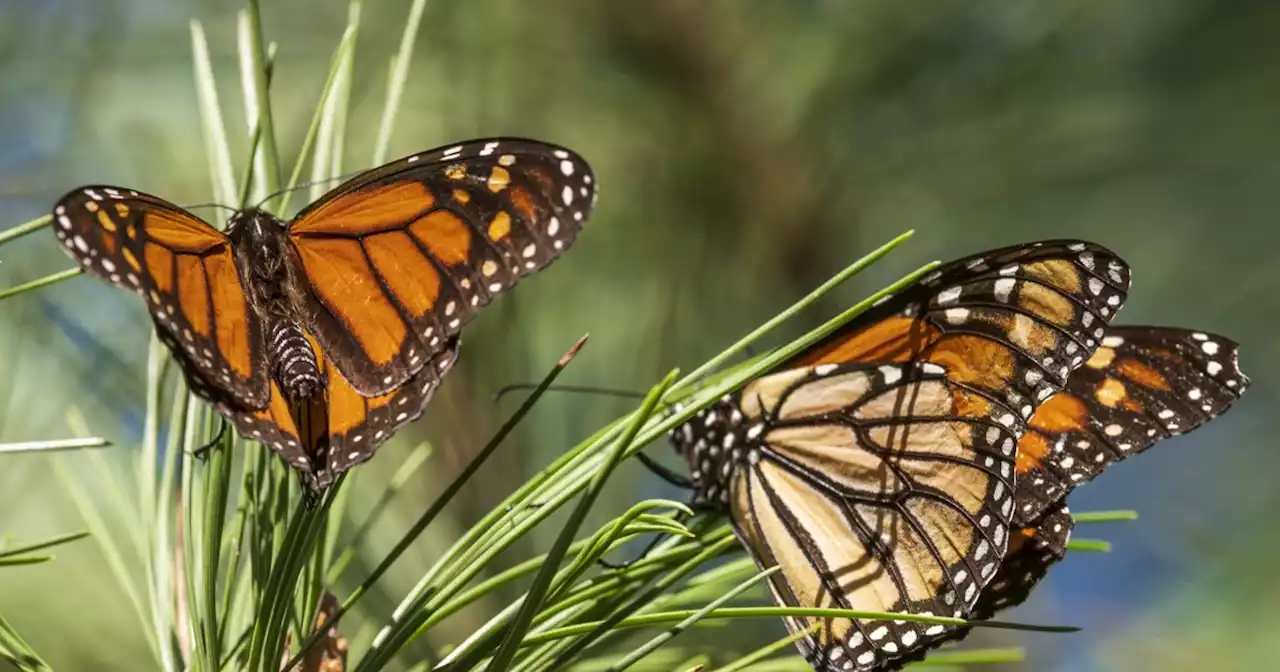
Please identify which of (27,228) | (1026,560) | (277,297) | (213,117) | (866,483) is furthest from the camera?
(866,483)

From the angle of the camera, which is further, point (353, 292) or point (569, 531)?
point (353, 292)

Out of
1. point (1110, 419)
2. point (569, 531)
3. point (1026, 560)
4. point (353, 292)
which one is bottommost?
point (569, 531)

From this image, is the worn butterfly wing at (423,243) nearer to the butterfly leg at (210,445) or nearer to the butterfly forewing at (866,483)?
the butterfly leg at (210,445)

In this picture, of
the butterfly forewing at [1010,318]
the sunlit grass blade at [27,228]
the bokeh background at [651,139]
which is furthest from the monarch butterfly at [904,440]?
the sunlit grass blade at [27,228]

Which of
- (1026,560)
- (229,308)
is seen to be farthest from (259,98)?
(1026,560)

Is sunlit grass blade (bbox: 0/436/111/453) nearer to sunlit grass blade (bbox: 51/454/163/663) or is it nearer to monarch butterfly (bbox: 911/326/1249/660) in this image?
sunlit grass blade (bbox: 51/454/163/663)

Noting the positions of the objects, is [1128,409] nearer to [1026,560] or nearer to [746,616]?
[1026,560]

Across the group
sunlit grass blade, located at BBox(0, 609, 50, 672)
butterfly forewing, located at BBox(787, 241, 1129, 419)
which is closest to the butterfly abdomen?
sunlit grass blade, located at BBox(0, 609, 50, 672)
